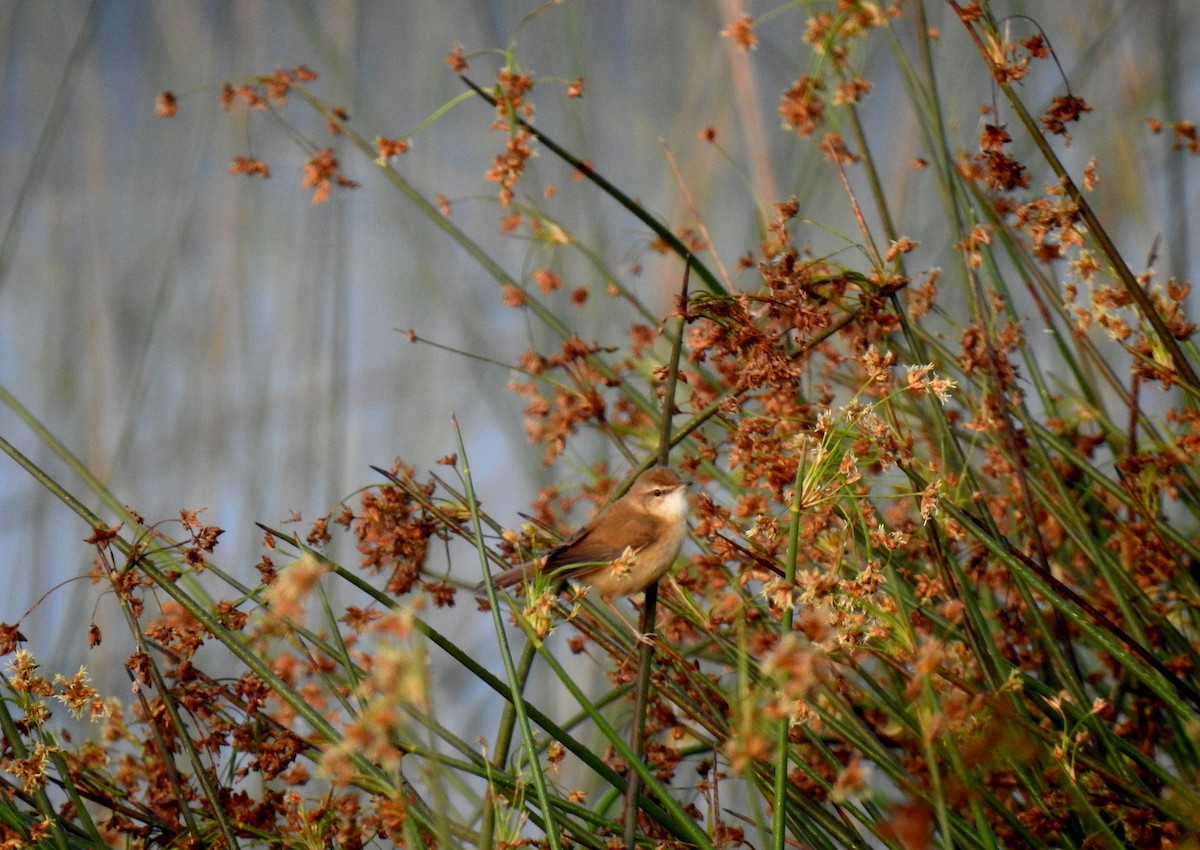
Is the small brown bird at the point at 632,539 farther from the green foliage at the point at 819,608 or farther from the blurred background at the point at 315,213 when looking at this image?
the blurred background at the point at 315,213

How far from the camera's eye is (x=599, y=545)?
2211 mm

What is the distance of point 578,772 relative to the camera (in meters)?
3.10

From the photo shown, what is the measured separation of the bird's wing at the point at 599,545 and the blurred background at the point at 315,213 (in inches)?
30.2

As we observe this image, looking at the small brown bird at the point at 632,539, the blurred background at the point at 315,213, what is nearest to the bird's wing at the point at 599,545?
the small brown bird at the point at 632,539

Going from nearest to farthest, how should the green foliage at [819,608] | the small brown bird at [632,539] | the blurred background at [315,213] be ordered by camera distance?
the green foliage at [819,608] → the small brown bird at [632,539] → the blurred background at [315,213]

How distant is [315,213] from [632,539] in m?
1.74

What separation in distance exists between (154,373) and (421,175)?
993 mm

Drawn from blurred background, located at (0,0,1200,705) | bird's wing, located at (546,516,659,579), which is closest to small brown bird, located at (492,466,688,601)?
bird's wing, located at (546,516,659,579)

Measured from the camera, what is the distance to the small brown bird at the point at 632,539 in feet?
6.77

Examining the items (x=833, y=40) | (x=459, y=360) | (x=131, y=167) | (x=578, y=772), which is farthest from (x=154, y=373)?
(x=833, y=40)

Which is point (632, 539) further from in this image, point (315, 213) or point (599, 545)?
point (315, 213)

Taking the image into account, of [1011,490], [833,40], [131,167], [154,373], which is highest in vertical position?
[131,167]

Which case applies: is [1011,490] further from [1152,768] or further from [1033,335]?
[1033,335]

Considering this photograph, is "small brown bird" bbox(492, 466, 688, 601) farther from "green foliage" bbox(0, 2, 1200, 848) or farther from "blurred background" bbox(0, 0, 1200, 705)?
"blurred background" bbox(0, 0, 1200, 705)
